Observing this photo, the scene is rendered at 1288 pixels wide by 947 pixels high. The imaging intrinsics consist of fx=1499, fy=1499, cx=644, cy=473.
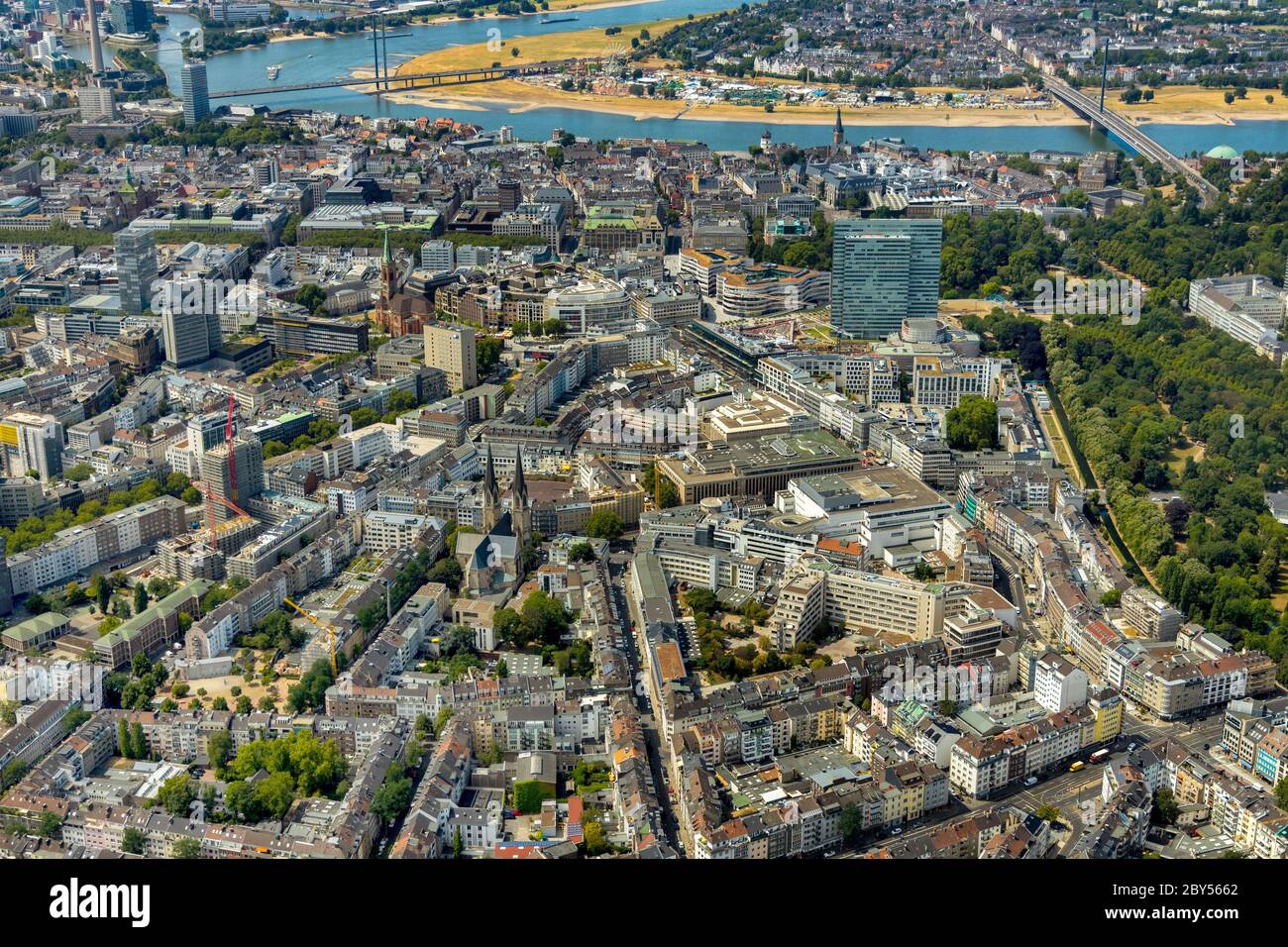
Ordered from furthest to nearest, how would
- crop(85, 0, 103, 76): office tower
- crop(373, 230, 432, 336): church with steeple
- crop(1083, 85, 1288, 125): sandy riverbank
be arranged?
crop(85, 0, 103, 76): office tower → crop(1083, 85, 1288, 125): sandy riverbank → crop(373, 230, 432, 336): church with steeple

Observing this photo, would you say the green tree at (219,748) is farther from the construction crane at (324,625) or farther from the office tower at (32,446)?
the office tower at (32,446)

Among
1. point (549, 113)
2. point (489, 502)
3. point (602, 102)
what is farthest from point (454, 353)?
point (602, 102)

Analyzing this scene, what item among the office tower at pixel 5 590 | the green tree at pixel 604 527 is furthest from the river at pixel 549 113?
the office tower at pixel 5 590

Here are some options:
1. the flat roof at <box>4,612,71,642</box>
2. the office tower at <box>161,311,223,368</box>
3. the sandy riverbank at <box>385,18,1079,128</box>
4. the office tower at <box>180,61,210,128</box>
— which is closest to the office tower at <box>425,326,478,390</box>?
the office tower at <box>161,311,223,368</box>

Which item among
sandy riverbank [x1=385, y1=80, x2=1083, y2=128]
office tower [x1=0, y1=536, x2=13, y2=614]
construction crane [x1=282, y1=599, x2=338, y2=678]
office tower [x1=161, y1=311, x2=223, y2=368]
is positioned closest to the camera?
construction crane [x1=282, y1=599, x2=338, y2=678]

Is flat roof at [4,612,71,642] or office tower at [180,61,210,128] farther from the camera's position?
office tower at [180,61,210,128]

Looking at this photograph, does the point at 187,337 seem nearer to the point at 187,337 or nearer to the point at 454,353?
the point at 187,337

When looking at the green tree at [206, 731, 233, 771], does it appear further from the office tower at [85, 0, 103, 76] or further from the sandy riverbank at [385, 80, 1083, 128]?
the office tower at [85, 0, 103, 76]

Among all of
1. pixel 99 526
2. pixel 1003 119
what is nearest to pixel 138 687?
pixel 99 526
